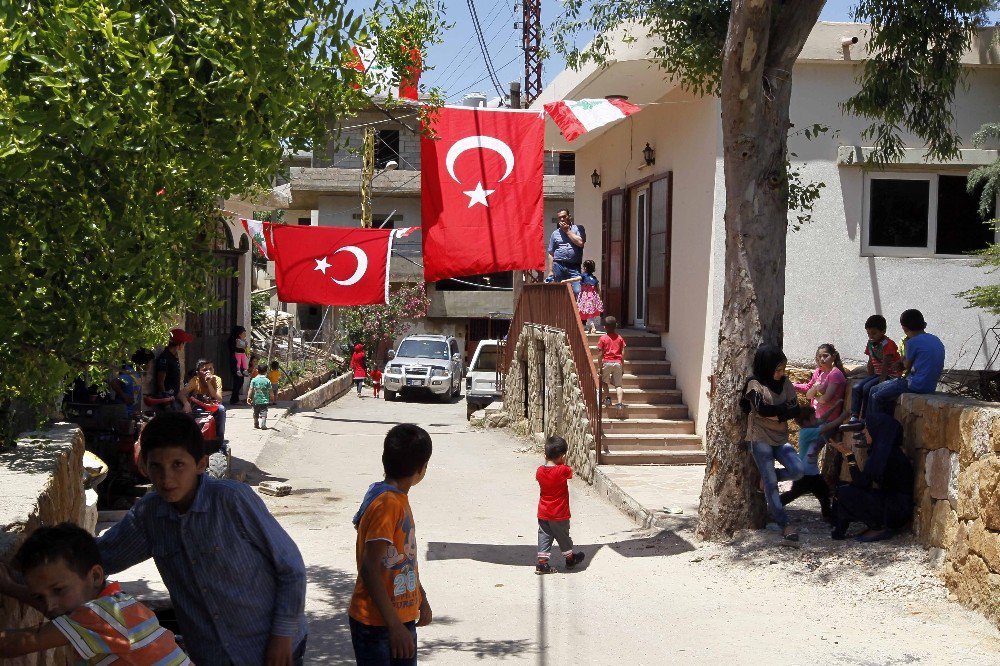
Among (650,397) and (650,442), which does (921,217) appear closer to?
(650,397)

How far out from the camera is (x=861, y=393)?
9398 millimetres

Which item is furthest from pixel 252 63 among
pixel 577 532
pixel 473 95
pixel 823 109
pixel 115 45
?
pixel 473 95

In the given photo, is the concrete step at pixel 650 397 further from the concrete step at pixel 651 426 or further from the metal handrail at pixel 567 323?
the metal handrail at pixel 567 323

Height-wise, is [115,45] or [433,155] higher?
[433,155]

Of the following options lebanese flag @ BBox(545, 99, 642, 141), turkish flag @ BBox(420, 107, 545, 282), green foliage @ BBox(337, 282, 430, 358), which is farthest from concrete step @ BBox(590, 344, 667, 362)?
green foliage @ BBox(337, 282, 430, 358)

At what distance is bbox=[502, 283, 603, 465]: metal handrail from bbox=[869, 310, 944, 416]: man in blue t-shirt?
500 centimetres

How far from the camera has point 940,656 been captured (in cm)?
626

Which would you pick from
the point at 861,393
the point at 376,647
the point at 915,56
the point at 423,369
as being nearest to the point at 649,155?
the point at 915,56

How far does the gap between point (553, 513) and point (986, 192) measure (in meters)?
7.28

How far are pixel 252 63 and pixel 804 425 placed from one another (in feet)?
25.7

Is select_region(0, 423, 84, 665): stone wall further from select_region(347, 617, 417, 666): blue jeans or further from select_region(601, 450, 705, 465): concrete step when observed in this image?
select_region(601, 450, 705, 465): concrete step

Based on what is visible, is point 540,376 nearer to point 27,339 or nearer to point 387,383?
point 387,383

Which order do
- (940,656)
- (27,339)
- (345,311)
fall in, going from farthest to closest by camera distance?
(345,311)
(940,656)
(27,339)

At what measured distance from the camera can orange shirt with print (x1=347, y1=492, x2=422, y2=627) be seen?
3.84 m
